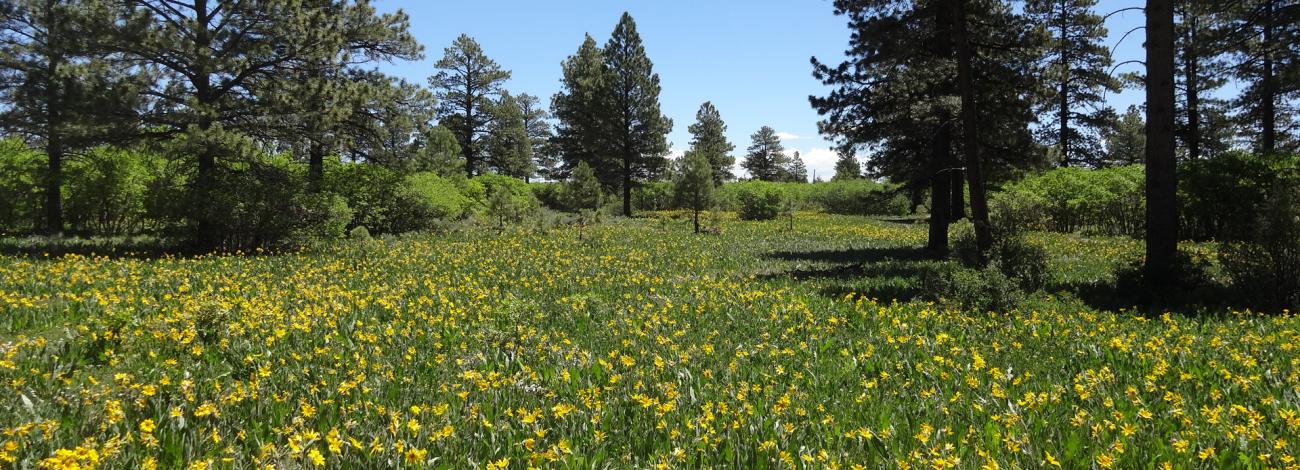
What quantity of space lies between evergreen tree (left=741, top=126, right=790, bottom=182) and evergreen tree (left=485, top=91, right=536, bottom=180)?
4526cm

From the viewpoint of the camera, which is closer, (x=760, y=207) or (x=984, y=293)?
(x=984, y=293)

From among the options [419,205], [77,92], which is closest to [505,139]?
[419,205]

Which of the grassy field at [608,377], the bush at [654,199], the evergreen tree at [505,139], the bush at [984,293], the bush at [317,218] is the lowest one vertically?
the grassy field at [608,377]

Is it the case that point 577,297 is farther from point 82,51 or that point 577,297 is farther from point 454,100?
point 454,100

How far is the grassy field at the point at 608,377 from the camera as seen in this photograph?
3.10 meters

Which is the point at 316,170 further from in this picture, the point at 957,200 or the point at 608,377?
the point at 957,200

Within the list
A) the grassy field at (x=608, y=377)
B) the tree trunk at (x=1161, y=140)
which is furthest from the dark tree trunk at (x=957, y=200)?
the grassy field at (x=608, y=377)

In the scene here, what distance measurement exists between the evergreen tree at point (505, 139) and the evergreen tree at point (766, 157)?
148 ft

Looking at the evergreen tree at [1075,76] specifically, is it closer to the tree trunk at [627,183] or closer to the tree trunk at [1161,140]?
the tree trunk at [1161,140]

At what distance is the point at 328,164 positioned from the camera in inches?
770

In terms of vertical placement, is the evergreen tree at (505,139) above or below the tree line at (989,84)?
above

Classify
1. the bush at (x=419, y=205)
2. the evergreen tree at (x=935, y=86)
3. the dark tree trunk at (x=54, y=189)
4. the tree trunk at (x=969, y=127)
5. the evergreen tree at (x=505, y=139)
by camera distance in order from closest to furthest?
the tree trunk at (x=969, y=127) < the evergreen tree at (x=935, y=86) < the dark tree trunk at (x=54, y=189) < the bush at (x=419, y=205) < the evergreen tree at (x=505, y=139)

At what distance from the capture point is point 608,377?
4.59 meters

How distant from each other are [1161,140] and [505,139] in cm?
4295
